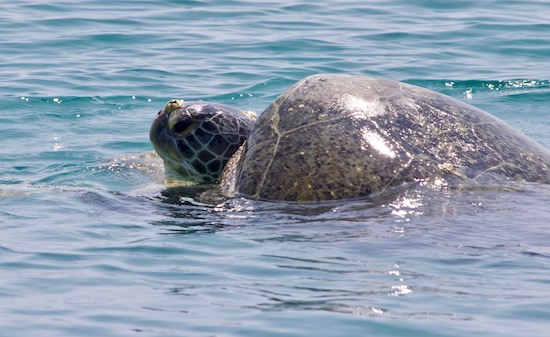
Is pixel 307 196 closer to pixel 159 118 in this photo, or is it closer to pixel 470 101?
pixel 159 118

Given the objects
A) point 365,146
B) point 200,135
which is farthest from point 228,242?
point 200,135

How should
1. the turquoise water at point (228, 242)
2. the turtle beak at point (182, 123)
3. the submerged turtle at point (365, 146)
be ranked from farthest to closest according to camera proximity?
the turtle beak at point (182, 123) < the submerged turtle at point (365, 146) < the turquoise water at point (228, 242)

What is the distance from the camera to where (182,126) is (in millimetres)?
8039

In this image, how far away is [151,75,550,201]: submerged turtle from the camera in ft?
22.8

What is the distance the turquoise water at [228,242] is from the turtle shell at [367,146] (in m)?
0.22

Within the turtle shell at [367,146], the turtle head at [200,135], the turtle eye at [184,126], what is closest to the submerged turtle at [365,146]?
the turtle shell at [367,146]

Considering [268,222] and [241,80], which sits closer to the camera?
[268,222]

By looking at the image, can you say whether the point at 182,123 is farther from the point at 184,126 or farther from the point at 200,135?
the point at 200,135

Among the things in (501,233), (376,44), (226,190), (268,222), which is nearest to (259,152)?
(226,190)

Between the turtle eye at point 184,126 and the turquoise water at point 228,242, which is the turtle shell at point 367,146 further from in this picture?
the turtle eye at point 184,126

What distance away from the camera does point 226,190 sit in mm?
7566

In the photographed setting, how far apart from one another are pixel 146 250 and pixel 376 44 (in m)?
10.4

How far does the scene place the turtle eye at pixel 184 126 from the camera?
26.3 feet

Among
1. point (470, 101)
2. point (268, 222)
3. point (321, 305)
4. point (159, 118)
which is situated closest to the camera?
point (321, 305)
